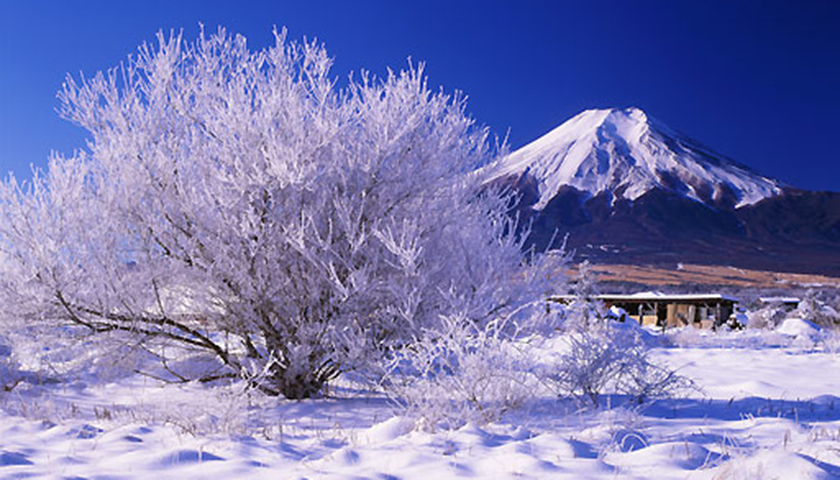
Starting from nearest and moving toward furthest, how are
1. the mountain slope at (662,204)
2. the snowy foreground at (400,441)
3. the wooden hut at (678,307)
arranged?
the snowy foreground at (400,441), the wooden hut at (678,307), the mountain slope at (662,204)

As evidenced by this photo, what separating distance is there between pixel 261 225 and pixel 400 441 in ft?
9.03

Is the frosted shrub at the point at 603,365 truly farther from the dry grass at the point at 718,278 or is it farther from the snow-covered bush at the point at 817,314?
the dry grass at the point at 718,278

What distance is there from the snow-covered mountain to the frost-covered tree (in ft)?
438

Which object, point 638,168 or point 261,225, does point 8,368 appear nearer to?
point 261,225

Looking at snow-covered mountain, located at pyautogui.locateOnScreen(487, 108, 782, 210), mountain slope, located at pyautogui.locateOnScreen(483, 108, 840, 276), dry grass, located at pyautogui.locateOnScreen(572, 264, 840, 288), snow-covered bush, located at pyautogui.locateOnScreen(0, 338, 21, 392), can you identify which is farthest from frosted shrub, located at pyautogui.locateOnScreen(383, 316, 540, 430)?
snow-covered mountain, located at pyautogui.locateOnScreen(487, 108, 782, 210)

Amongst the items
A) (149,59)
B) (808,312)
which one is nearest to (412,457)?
(149,59)

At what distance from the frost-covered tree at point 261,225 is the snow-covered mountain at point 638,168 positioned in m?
133

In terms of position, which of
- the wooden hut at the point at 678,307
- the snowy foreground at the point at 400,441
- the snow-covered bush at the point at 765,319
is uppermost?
the wooden hut at the point at 678,307

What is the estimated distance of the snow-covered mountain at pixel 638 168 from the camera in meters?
152

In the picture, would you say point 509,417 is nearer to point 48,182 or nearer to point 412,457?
point 412,457

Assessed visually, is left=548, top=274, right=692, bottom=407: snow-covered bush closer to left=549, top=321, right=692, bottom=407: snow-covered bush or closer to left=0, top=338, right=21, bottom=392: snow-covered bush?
left=549, top=321, right=692, bottom=407: snow-covered bush

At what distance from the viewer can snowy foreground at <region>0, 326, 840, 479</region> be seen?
113 inches

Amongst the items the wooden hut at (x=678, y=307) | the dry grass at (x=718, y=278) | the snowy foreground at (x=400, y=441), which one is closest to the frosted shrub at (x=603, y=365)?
the snowy foreground at (x=400, y=441)

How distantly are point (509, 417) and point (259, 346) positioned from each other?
340 cm
